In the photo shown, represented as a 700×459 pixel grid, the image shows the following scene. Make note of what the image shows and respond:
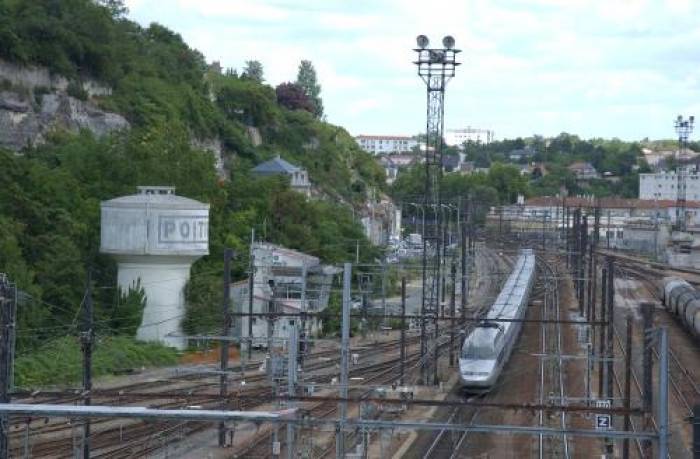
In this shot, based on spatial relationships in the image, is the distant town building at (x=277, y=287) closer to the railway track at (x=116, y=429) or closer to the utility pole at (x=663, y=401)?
the railway track at (x=116, y=429)

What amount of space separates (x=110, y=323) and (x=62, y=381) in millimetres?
7596

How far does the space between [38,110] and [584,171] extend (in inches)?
5347

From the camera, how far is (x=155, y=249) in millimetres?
39281

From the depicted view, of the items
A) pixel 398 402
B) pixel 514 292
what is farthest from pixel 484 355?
pixel 398 402

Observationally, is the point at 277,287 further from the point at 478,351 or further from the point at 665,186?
the point at 665,186

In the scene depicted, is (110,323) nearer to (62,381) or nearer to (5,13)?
(62,381)

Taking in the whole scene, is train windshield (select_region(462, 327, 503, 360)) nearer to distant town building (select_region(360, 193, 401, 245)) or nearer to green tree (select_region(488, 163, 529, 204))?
distant town building (select_region(360, 193, 401, 245))

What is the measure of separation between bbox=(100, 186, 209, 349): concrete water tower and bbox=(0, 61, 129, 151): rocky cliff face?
13611mm

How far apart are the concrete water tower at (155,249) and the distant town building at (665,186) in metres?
108

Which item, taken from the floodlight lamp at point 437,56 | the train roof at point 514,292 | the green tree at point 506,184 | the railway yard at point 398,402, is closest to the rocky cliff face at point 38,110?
the railway yard at point 398,402

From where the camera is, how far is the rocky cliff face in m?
53.5

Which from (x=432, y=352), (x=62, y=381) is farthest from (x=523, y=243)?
(x=62, y=381)

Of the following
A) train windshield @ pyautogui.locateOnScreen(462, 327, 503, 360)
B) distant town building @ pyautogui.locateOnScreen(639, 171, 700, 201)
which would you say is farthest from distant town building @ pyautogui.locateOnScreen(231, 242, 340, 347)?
distant town building @ pyautogui.locateOnScreen(639, 171, 700, 201)

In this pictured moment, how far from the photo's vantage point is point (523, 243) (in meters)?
79.9
